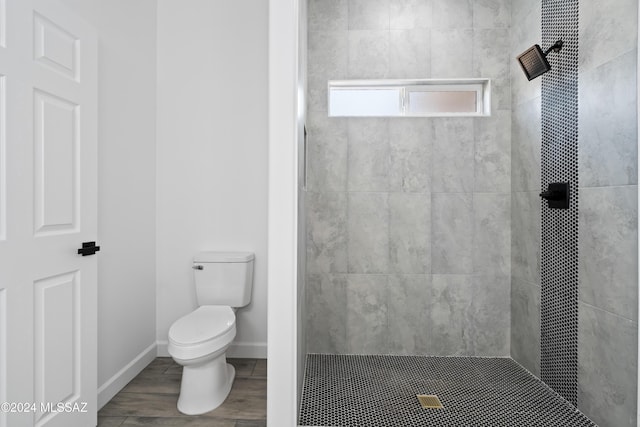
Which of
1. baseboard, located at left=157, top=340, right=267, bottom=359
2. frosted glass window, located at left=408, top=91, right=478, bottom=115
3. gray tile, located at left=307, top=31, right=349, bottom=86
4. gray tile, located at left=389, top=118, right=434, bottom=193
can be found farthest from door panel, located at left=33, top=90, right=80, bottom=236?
frosted glass window, located at left=408, top=91, right=478, bottom=115

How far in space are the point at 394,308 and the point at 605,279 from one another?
1.30 meters

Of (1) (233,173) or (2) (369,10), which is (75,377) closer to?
(1) (233,173)

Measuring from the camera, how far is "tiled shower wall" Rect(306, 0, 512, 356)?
2.74 metres

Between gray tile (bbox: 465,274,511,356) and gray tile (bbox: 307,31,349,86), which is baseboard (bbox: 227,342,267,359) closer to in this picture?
→ gray tile (bbox: 465,274,511,356)

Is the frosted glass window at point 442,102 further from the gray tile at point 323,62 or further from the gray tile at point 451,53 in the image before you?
the gray tile at point 323,62

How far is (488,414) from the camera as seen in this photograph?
6.65ft

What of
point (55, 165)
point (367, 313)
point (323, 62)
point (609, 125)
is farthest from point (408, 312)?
point (55, 165)

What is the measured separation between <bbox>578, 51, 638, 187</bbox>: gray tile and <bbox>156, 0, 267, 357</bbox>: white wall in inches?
74.4

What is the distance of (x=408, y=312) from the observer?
9.18 ft

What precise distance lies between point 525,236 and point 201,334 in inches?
81.5

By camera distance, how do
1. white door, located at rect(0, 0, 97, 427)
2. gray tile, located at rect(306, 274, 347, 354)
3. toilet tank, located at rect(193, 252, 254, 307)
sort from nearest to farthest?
white door, located at rect(0, 0, 97, 427) < toilet tank, located at rect(193, 252, 254, 307) < gray tile, located at rect(306, 274, 347, 354)

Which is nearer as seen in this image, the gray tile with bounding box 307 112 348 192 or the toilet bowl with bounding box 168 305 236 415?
the toilet bowl with bounding box 168 305 236 415

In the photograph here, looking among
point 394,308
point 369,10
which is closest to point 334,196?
point 394,308

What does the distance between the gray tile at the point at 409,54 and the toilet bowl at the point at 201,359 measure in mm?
2015
